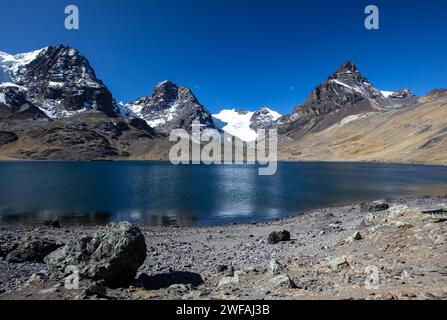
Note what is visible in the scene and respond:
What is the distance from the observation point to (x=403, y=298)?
12594 mm

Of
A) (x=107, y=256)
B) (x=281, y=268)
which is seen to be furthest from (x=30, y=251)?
(x=281, y=268)

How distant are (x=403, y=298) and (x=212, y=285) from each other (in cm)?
990

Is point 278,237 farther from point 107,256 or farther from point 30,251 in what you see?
point 30,251

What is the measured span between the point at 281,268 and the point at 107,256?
30.7ft

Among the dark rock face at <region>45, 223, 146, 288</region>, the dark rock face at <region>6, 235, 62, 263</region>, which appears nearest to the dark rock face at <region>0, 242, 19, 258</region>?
the dark rock face at <region>6, 235, 62, 263</region>

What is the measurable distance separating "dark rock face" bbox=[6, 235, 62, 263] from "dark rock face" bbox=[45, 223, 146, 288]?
649 cm

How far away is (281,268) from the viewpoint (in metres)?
19.8

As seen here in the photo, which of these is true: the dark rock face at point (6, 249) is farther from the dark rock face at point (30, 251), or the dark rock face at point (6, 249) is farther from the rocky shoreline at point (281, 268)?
the dark rock face at point (30, 251)

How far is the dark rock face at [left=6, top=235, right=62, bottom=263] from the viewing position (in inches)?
962
